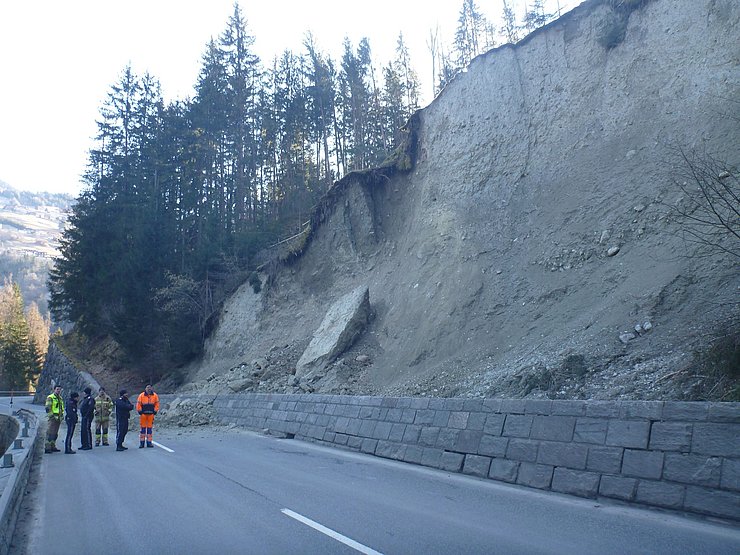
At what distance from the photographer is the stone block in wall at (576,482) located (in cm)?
757

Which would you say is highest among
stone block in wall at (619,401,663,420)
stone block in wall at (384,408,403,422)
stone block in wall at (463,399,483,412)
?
stone block in wall at (619,401,663,420)

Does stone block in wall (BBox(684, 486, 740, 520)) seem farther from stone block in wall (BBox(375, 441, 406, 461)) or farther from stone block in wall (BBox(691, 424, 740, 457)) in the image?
stone block in wall (BBox(375, 441, 406, 461))

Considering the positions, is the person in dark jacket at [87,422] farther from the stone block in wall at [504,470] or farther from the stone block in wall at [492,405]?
the stone block in wall at [504,470]

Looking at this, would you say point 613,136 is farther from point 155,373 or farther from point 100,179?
point 100,179

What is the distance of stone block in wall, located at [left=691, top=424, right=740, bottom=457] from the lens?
20.2 feet

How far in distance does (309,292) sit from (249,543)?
2497cm

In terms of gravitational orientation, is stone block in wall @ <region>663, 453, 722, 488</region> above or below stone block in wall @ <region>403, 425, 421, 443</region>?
above

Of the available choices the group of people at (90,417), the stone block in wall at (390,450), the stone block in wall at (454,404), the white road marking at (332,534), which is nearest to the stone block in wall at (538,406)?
the stone block in wall at (454,404)

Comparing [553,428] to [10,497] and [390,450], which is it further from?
[10,497]

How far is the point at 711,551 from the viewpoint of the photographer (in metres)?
5.19

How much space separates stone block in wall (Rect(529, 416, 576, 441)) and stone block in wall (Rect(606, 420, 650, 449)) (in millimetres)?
668

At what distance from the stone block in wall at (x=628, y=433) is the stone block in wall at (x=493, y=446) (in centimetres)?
199

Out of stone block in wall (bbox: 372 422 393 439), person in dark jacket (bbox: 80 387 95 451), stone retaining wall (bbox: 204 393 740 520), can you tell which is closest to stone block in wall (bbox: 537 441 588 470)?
stone retaining wall (bbox: 204 393 740 520)

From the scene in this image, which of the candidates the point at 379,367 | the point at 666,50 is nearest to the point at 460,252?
the point at 379,367
